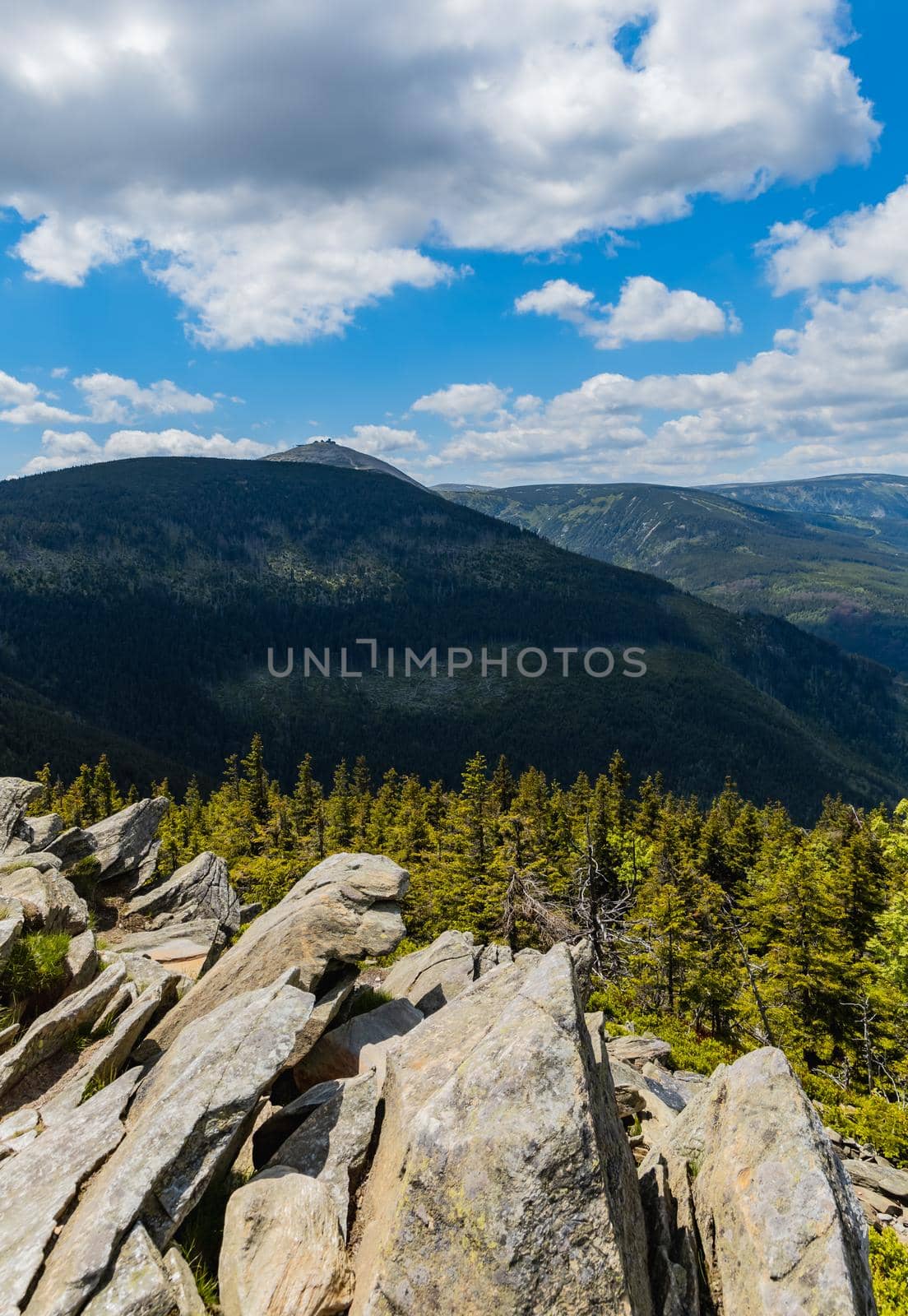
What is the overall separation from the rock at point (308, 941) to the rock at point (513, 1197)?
219 inches

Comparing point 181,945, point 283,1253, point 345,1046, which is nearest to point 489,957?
point 181,945

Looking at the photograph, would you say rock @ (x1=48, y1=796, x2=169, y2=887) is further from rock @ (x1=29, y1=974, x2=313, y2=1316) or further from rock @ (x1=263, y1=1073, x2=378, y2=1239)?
rock @ (x1=263, y1=1073, x2=378, y2=1239)

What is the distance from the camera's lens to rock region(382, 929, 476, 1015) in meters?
20.1

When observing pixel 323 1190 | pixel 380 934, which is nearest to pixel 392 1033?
pixel 380 934

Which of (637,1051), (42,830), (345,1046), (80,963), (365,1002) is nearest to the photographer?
(345,1046)

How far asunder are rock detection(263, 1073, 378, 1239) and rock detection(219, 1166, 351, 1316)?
1.60ft

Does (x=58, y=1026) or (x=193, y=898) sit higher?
(x=58, y=1026)

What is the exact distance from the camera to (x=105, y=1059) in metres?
10.9

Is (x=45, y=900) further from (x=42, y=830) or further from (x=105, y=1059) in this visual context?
(x=42, y=830)

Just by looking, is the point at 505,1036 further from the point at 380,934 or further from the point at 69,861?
the point at 69,861

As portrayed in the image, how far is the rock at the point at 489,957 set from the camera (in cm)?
2275

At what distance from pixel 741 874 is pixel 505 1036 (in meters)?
55.9

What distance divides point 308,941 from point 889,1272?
12.5 metres

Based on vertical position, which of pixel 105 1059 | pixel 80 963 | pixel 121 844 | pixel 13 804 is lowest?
pixel 121 844
